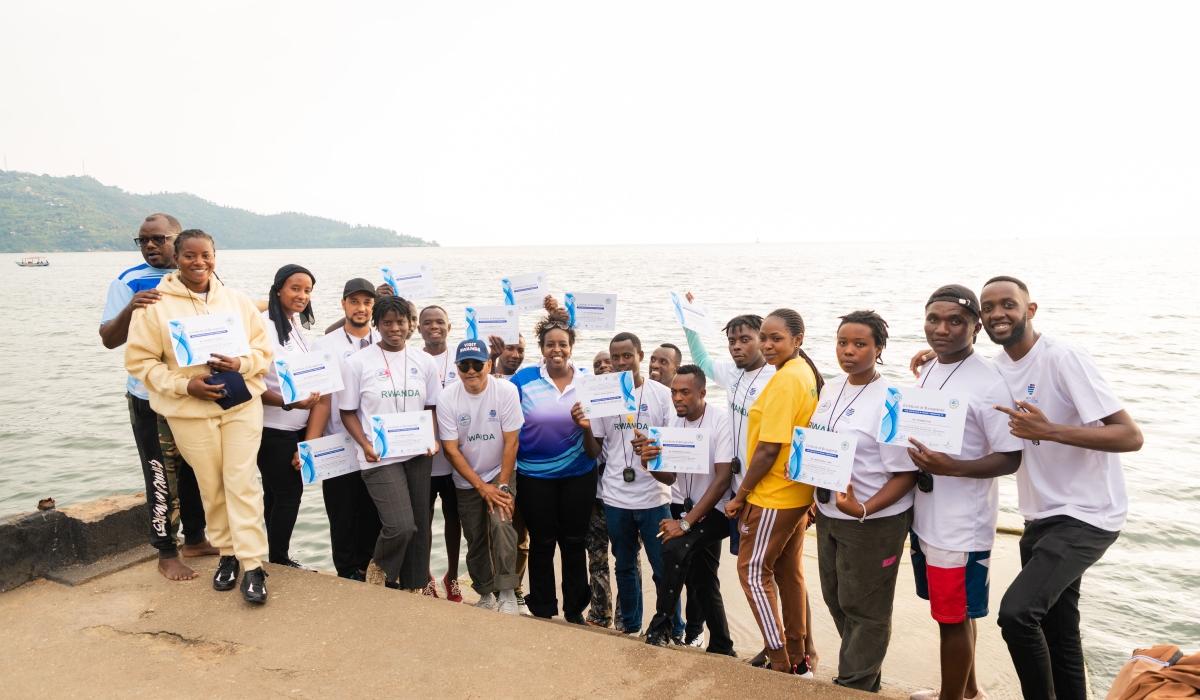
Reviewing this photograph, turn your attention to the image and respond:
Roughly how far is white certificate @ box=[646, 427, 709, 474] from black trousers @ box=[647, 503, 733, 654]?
14.5 inches

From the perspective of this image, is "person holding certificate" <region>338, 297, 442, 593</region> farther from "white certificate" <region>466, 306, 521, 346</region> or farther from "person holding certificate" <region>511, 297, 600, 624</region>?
"white certificate" <region>466, 306, 521, 346</region>

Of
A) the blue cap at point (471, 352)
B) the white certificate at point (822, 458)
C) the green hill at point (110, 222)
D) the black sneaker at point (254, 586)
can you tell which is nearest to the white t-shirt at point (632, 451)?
the blue cap at point (471, 352)

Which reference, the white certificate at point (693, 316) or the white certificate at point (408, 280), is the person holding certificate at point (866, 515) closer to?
the white certificate at point (693, 316)

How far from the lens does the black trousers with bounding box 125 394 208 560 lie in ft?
15.1

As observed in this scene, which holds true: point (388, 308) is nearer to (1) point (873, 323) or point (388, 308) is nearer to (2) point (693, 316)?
(2) point (693, 316)

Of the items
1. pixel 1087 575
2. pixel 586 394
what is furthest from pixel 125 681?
pixel 1087 575

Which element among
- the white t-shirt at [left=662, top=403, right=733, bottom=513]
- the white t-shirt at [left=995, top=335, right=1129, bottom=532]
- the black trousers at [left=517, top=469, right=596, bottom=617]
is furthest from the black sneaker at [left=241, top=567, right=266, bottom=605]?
the white t-shirt at [left=995, top=335, right=1129, bottom=532]

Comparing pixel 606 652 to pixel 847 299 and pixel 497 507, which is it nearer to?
pixel 497 507

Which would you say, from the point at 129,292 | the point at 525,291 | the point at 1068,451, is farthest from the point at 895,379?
the point at 129,292

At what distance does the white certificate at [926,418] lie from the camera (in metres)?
3.44

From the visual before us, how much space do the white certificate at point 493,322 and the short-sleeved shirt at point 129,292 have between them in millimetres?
2363

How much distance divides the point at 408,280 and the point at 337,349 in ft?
6.80

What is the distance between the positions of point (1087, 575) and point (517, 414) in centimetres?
768

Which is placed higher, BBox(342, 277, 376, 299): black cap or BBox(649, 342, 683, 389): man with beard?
BBox(342, 277, 376, 299): black cap
